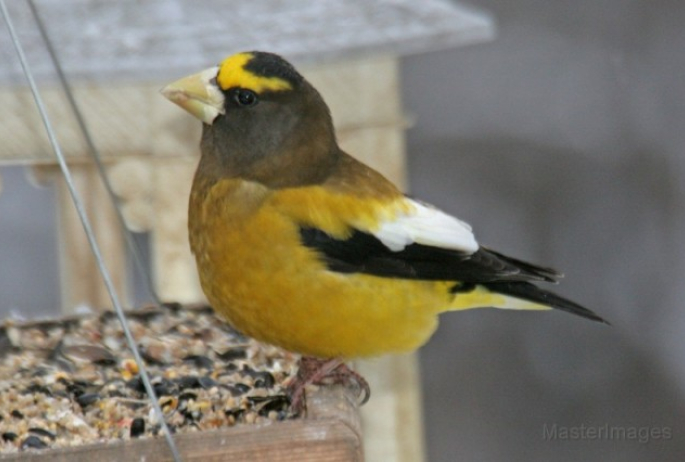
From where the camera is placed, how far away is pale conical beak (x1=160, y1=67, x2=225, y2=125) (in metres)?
3.41

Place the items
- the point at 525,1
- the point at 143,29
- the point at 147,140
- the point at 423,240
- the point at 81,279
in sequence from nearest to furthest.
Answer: the point at 423,240 → the point at 143,29 → the point at 147,140 → the point at 81,279 → the point at 525,1

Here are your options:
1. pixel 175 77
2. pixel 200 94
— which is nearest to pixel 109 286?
pixel 200 94

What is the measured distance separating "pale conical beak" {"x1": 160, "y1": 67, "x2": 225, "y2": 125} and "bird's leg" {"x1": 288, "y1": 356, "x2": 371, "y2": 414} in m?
0.62

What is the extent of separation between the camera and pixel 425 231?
3572 millimetres

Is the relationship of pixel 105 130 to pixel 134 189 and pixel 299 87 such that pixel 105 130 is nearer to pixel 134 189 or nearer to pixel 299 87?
pixel 134 189

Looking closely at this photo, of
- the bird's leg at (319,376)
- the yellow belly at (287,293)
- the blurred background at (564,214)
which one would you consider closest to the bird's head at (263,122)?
the yellow belly at (287,293)

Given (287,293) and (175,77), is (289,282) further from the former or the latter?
(175,77)

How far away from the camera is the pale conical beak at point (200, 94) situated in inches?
134

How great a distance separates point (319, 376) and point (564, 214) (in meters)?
4.72

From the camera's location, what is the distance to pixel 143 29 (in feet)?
13.0

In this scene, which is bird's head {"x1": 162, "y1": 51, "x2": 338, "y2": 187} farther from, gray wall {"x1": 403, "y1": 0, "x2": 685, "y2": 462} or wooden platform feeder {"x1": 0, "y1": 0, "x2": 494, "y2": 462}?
gray wall {"x1": 403, "y1": 0, "x2": 685, "y2": 462}

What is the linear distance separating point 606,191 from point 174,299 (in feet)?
13.0

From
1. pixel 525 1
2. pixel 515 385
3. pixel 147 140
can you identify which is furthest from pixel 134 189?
pixel 525 1

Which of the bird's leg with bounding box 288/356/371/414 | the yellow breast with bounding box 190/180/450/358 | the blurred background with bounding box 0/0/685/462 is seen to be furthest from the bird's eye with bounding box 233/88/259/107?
the blurred background with bounding box 0/0/685/462
